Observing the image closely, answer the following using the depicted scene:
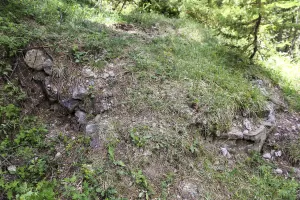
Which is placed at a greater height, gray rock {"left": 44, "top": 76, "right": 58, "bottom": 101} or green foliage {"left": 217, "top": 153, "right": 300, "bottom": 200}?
gray rock {"left": 44, "top": 76, "right": 58, "bottom": 101}

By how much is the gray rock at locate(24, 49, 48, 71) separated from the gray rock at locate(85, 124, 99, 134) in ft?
5.10

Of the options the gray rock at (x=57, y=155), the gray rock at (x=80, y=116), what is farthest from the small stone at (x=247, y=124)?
the gray rock at (x=57, y=155)

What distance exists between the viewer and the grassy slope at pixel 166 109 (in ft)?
10.2

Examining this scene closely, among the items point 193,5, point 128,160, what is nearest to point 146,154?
point 128,160

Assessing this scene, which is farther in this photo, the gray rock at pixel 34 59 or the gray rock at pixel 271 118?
the gray rock at pixel 271 118

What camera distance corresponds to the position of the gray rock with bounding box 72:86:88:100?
3.81 metres

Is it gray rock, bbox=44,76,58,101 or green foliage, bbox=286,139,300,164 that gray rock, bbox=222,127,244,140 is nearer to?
green foliage, bbox=286,139,300,164

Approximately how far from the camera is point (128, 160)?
3.09m

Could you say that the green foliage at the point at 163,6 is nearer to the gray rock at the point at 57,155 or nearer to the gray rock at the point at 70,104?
the gray rock at the point at 70,104

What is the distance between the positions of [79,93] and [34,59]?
1.12 metres

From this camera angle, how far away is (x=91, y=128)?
3424mm

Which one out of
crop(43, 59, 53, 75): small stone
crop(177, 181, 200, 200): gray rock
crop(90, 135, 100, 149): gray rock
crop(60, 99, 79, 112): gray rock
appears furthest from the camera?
crop(43, 59, 53, 75): small stone

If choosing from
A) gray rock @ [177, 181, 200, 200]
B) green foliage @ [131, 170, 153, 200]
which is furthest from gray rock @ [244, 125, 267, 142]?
green foliage @ [131, 170, 153, 200]

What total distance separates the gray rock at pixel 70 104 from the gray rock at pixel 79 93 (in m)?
0.08
